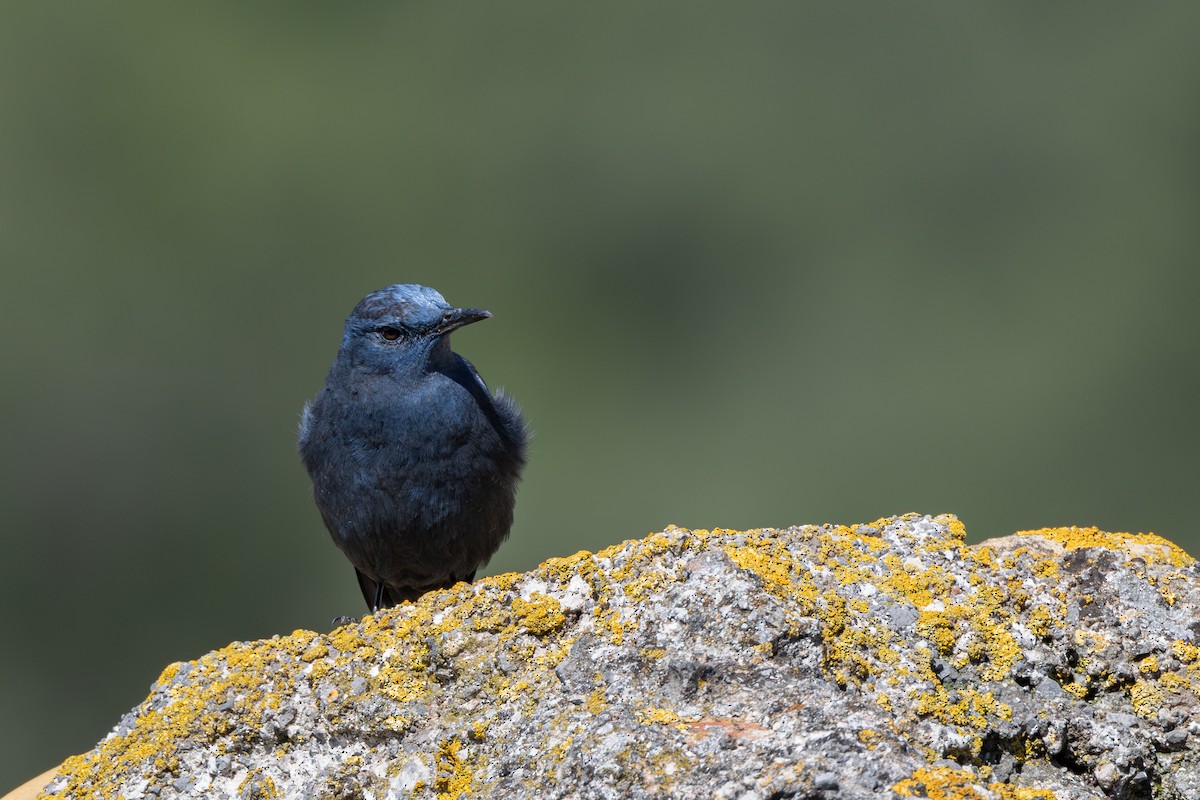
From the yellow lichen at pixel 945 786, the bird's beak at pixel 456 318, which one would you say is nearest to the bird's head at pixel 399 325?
the bird's beak at pixel 456 318

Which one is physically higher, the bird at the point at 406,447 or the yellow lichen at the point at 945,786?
the bird at the point at 406,447

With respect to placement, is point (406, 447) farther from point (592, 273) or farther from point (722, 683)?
point (592, 273)

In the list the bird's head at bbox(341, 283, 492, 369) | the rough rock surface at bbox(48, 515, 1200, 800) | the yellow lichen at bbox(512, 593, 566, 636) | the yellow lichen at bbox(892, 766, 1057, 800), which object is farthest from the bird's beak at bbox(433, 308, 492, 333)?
the yellow lichen at bbox(892, 766, 1057, 800)

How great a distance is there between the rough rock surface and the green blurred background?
19.5 meters

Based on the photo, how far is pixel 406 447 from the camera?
22.8ft

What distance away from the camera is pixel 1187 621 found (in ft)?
13.5

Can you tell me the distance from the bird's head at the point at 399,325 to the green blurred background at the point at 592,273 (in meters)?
17.3

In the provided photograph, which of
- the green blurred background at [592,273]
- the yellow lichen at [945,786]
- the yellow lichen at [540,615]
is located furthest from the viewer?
the green blurred background at [592,273]

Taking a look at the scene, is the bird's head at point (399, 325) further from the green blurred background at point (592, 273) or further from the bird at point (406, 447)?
the green blurred background at point (592, 273)

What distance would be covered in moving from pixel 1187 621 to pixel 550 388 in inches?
1251

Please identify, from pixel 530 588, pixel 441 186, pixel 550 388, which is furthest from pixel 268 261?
pixel 530 588

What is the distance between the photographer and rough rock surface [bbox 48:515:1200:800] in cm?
351

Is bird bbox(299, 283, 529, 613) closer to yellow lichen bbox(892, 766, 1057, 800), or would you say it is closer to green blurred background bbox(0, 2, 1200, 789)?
yellow lichen bbox(892, 766, 1057, 800)

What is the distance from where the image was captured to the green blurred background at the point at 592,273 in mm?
27969
